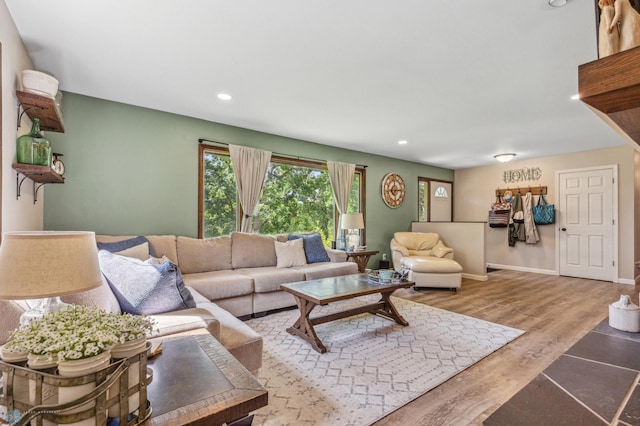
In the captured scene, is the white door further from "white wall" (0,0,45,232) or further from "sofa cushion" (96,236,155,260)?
"white wall" (0,0,45,232)

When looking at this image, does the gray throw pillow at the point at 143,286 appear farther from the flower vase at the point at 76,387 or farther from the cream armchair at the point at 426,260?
the cream armchair at the point at 426,260

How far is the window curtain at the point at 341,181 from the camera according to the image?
5.41m

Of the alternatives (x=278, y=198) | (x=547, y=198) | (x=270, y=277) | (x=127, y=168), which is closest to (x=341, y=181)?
(x=278, y=198)

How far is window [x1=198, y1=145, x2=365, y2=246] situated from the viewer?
424 centimetres

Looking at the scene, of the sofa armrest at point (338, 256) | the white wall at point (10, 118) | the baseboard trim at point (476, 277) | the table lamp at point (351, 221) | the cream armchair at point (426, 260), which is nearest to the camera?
the white wall at point (10, 118)

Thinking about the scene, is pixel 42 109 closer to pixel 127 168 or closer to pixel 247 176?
pixel 127 168

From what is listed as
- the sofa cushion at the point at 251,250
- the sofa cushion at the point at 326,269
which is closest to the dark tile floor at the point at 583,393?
the sofa cushion at the point at 326,269

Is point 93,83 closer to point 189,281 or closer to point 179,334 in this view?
point 189,281

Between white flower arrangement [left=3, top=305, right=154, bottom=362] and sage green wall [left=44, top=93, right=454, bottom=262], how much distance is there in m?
3.14

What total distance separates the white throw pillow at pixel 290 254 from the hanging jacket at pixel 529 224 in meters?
5.04

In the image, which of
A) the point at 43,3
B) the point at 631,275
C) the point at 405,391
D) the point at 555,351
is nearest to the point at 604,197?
the point at 631,275

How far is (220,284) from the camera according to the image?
315cm

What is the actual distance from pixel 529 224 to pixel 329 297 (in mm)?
5708

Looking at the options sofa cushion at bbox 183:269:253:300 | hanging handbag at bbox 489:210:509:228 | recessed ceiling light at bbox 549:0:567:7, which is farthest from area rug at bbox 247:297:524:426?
hanging handbag at bbox 489:210:509:228
